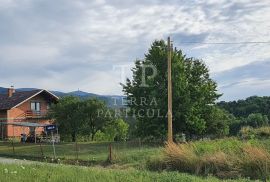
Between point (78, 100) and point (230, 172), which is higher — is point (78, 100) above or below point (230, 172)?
above

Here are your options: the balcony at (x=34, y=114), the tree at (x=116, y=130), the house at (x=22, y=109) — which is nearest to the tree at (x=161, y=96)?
the tree at (x=116, y=130)

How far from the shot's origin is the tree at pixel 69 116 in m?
53.7

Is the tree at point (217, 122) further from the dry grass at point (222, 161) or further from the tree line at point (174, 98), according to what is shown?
the dry grass at point (222, 161)

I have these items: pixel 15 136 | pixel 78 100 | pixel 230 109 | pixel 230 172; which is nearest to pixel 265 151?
pixel 230 172

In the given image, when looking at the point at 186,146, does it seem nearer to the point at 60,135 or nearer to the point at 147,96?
the point at 147,96

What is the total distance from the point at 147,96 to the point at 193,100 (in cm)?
417

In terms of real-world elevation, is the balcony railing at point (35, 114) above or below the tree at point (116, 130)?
above

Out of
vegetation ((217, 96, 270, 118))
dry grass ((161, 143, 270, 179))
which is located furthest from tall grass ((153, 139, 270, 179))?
vegetation ((217, 96, 270, 118))

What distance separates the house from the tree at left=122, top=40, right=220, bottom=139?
82.1 ft

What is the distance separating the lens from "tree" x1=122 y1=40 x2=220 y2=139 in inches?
1471

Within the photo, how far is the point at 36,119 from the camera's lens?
213ft

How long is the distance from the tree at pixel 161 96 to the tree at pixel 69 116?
52.0 feet

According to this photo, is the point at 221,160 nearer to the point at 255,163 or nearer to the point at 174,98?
the point at 255,163

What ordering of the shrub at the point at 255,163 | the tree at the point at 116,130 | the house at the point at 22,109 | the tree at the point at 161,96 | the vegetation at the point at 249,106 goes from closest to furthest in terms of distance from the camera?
the shrub at the point at 255,163, the tree at the point at 161,96, the tree at the point at 116,130, the house at the point at 22,109, the vegetation at the point at 249,106
